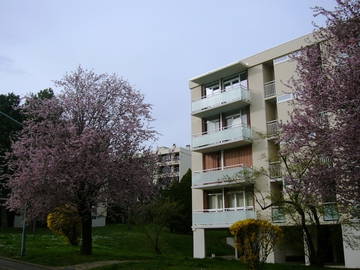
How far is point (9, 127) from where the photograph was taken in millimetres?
45188

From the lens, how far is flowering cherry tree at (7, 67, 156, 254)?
2062 cm

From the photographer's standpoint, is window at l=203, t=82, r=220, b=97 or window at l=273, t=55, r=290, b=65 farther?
window at l=203, t=82, r=220, b=97

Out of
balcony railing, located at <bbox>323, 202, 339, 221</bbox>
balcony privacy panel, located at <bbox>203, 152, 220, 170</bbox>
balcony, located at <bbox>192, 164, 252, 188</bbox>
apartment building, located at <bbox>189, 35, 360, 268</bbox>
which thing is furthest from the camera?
balcony privacy panel, located at <bbox>203, 152, 220, 170</bbox>

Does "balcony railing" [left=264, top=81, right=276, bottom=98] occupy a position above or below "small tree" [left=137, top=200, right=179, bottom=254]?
above

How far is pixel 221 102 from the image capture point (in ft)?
104

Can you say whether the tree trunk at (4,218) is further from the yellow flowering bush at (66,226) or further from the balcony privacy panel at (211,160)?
the balcony privacy panel at (211,160)

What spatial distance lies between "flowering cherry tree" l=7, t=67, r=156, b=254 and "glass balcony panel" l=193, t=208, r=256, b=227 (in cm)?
784

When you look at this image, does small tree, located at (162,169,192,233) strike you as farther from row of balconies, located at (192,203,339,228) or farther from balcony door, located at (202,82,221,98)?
balcony door, located at (202,82,221,98)

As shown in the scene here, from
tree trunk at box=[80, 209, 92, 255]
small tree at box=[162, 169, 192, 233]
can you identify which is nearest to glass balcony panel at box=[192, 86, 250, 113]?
tree trunk at box=[80, 209, 92, 255]

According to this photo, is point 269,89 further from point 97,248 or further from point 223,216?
point 97,248

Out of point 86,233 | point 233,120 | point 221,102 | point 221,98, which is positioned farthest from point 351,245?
point 86,233

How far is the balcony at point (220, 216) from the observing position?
28.3 metres

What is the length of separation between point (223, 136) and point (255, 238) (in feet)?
52.8

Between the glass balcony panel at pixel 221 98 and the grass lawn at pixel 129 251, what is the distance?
11699 mm
